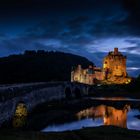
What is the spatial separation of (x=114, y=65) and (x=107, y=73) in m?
7.88

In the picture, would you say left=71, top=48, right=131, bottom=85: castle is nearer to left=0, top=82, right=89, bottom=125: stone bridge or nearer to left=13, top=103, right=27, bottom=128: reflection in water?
left=0, top=82, right=89, bottom=125: stone bridge

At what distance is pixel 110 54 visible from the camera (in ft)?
528

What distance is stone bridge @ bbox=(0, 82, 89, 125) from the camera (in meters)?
35.6

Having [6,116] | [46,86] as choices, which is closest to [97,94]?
[46,86]

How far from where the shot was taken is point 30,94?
1991 inches

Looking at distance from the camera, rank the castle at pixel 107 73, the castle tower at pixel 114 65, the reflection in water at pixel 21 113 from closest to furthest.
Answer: the reflection in water at pixel 21 113
the castle at pixel 107 73
the castle tower at pixel 114 65

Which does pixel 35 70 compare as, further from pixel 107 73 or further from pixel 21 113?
pixel 21 113

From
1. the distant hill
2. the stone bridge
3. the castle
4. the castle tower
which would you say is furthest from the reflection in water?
the castle tower

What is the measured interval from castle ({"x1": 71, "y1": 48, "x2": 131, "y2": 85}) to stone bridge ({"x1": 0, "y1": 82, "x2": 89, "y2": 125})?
39.8m

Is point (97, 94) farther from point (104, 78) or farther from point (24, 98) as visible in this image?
point (24, 98)

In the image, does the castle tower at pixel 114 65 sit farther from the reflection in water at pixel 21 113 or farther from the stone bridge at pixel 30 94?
the reflection in water at pixel 21 113

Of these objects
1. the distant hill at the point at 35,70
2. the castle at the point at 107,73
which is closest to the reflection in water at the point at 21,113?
the distant hill at the point at 35,70

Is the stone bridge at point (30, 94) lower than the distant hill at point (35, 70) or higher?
lower

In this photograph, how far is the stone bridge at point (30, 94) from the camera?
3556cm
